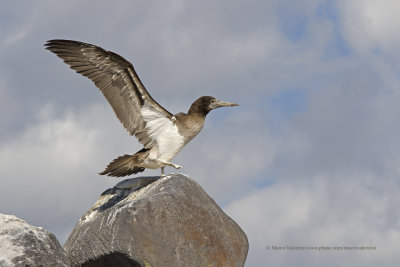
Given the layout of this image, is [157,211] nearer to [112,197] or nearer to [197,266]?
[197,266]

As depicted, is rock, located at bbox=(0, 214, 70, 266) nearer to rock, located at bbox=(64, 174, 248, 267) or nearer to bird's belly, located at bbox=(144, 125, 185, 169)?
rock, located at bbox=(64, 174, 248, 267)

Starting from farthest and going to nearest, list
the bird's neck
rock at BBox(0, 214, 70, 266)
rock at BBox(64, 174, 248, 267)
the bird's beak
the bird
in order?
the bird's beak, the bird's neck, the bird, rock at BBox(64, 174, 248, 267), rock at BBox(0, 214, 70, 266)

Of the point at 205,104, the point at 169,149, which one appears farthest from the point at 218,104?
the point at 169,149

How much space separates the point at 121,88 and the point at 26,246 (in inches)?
156

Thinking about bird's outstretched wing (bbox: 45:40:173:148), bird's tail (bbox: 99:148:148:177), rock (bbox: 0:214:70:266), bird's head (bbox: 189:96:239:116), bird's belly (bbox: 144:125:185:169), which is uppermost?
bird's head (bbox: 189:96:239:116)

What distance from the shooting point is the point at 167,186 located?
32.1 ft

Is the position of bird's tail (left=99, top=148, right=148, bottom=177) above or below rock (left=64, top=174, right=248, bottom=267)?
above

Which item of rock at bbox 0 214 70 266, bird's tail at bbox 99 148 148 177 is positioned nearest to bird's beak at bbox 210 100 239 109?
bird's tail at bbox 99 148 148 177

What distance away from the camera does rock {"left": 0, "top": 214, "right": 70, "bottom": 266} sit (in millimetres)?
8477

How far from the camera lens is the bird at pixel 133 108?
11.3m

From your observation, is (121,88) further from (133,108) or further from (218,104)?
(218,104)

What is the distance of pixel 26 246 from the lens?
865 cm

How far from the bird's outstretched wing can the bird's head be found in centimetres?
56

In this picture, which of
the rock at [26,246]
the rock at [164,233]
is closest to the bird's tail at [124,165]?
the rock at [164,233]
